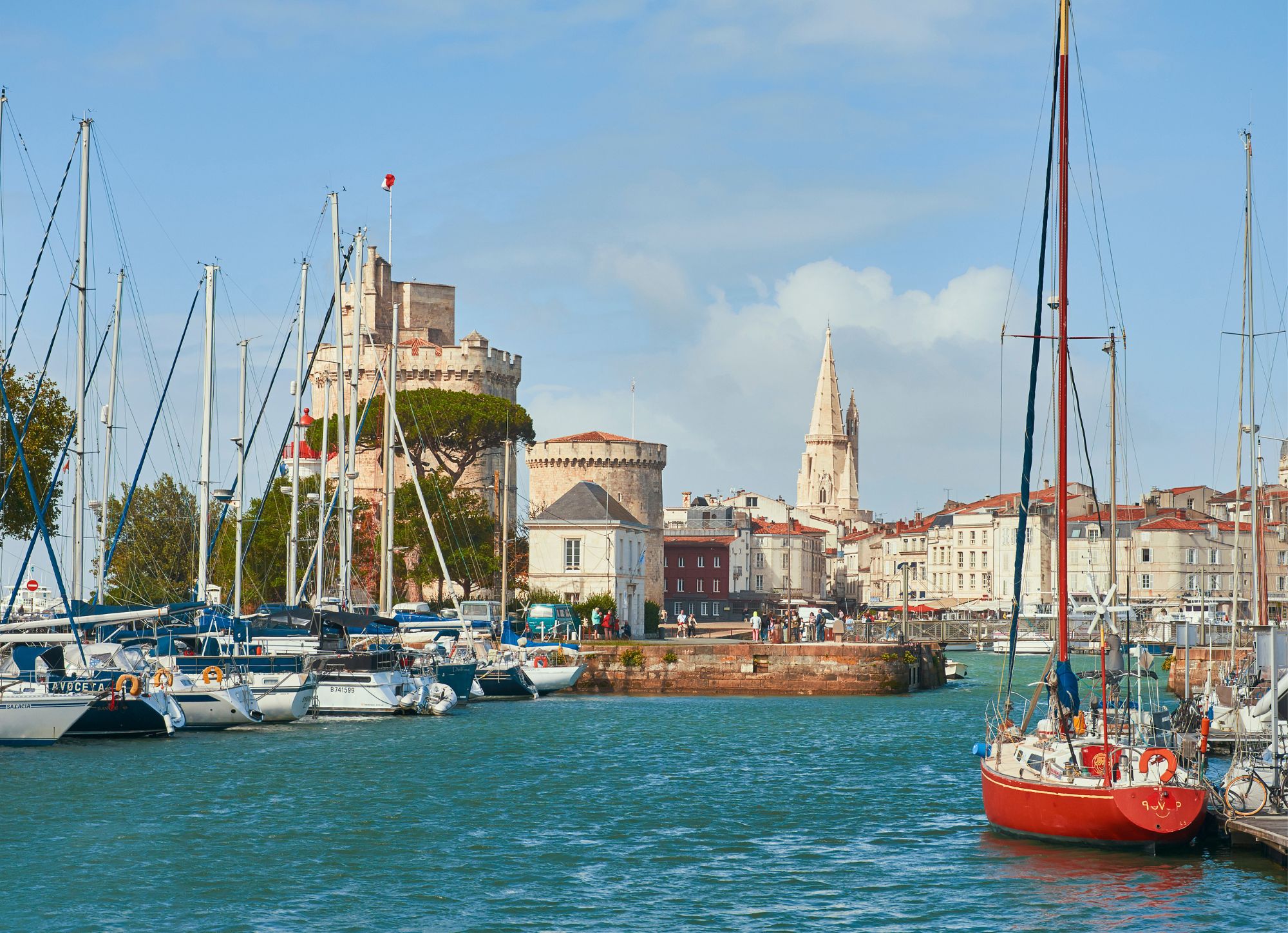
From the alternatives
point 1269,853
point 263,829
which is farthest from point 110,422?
point 1269,853

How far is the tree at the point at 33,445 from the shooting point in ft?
130

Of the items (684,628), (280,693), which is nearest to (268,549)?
(684,628)

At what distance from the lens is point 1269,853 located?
65.9 feet

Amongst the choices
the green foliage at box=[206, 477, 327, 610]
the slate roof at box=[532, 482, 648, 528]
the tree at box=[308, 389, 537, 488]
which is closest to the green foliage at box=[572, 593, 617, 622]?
the slate roof at box=[532, 482, 648, 528]

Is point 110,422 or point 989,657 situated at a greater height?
point 110,422

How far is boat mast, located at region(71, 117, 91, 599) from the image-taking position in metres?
36.6

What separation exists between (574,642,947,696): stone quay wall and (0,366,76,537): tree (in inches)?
772

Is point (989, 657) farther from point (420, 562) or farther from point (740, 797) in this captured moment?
point (740, 797)

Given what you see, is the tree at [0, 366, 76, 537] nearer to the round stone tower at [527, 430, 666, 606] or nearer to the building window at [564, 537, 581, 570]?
the building window at [564, 537, 581, 570]

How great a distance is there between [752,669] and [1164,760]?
34941mm

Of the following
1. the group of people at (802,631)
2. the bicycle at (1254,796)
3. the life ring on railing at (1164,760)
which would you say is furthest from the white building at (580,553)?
the life ring on railing at (1164,760)

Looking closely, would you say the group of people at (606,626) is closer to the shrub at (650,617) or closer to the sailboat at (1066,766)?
the shrub at (650,617)

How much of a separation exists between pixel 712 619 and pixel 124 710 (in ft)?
266

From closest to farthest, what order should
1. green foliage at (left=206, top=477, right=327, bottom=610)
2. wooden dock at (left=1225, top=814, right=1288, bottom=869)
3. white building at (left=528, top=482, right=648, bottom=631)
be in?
wooden dock at (left=1225, top=814, right=1288, bottom=869)
green foliage at (left=206, top=477, right=327, bottom=610)
white building at (left=528, top=482, right=648, bottom=631)
